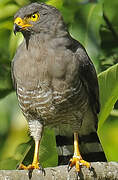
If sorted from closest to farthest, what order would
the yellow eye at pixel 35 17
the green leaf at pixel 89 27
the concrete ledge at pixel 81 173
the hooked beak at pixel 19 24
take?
the concrete ledge at pixel 81 173
the hooked beak at pixel 19 24
the yellow eye at pixel 35 17
the green leaf at pixel 89 27

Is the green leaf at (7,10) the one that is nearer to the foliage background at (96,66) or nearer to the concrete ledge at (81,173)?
the foliage background at (96,66)

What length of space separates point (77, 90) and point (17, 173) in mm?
952

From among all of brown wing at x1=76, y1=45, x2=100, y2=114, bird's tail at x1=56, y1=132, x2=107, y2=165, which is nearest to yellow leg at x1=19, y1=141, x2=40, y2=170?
bird's tail at x1=56, y1=132, x2=107, y2=165

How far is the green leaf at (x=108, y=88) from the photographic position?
470cm

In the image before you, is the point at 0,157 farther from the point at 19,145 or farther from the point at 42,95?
the point at 42,95

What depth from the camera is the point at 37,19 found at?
16.3 feet

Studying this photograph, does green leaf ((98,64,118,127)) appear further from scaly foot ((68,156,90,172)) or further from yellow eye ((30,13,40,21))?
yellow eye ((30,13,40,21))

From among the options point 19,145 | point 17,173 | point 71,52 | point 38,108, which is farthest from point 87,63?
point 17,173

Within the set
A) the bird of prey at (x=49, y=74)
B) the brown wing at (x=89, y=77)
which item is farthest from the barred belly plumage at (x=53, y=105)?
the brown wing at (x=89, y=77)

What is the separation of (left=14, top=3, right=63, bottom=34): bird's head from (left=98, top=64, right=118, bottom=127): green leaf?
0.59 meters

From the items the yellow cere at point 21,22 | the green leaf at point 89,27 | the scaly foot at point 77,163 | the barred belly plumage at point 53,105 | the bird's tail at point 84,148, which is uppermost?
the yellow cere at point 21,22

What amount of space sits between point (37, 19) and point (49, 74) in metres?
0.45

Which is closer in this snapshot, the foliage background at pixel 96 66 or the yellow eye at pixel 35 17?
the foliage background at pixel 96 66

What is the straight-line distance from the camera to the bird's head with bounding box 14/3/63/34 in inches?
Result: 191
